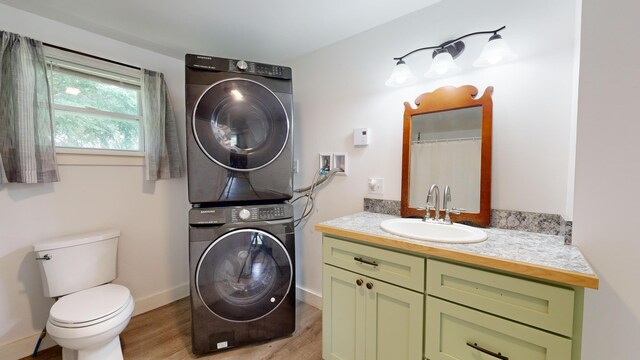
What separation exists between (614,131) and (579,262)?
1.66 feet

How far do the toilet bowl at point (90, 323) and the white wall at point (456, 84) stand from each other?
1.36 meters

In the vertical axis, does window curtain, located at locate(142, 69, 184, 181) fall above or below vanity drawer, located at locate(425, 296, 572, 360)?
above

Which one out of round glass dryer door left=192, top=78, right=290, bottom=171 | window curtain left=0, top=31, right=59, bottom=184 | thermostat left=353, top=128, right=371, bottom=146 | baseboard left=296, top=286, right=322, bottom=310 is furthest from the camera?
baseboard left=296, top=286, right=322, bottom=310

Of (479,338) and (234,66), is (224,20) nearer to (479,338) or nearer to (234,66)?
(234,66)

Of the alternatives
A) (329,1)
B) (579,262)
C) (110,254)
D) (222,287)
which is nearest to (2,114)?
(110,254)

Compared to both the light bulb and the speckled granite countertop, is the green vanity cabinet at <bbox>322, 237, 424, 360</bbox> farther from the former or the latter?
the light bulb

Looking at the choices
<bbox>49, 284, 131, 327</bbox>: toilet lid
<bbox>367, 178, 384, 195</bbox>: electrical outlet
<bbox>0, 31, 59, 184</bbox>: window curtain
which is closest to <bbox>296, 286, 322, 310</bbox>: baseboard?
<bbox>367, 178, 384, 195</bbox>: electrical outlet

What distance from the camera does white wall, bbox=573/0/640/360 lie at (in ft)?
2.75

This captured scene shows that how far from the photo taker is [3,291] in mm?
1502

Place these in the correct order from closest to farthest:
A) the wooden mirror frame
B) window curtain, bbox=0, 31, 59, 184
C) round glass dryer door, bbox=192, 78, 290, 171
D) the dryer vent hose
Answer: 1. the wooden mirror frame
2. window curtain, bbox=0, 31, 59, 184
3. round glass dryer door, bbox=192, 78, 290, 171
4. the dryer vent hose

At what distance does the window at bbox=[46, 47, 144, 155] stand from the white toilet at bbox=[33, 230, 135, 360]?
0.68 meters

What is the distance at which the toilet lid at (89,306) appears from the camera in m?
1.25

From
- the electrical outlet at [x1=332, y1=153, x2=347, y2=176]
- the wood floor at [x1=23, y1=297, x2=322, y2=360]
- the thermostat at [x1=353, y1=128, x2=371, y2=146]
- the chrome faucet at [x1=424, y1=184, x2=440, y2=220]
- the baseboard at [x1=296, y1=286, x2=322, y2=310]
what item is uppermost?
the thermostat at [x1=353, y1=128, x2=371, y2=146]

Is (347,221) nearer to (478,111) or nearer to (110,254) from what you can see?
(478,111)
